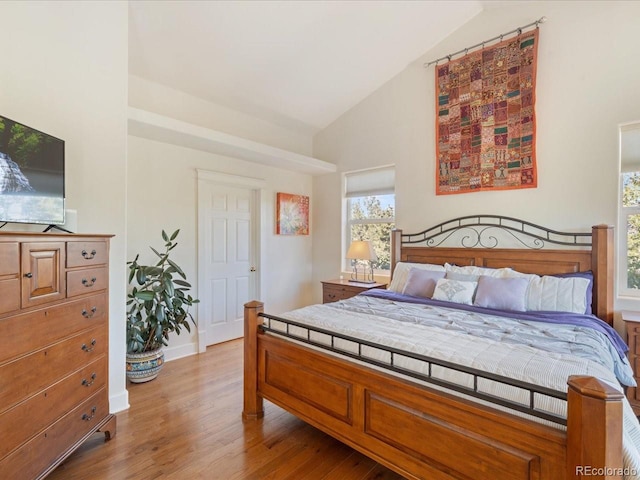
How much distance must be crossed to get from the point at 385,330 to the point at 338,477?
848 mm

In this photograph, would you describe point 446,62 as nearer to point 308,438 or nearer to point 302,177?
point 302,177

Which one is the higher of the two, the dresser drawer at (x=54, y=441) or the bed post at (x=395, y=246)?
the bed post at (x=395, y=246)

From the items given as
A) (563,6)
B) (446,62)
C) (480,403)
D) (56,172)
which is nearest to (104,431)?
(56,172)

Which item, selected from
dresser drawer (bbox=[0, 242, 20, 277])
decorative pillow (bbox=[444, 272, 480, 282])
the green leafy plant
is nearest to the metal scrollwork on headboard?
decorative pillow (bbox=[444, 272, 480, 282])

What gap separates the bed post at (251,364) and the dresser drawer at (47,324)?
0.93m

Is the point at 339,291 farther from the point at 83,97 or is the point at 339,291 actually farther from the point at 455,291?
the point at 83,97

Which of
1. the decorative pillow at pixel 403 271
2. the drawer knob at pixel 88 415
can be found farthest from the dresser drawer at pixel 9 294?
the decorative pillow at pixel 403 271

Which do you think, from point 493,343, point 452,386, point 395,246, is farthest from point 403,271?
point 452,386

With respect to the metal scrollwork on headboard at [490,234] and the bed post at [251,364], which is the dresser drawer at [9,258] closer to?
the bed post at [251,364]

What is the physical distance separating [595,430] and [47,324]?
2.32 meters

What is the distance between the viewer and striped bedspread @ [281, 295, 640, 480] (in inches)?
53.8

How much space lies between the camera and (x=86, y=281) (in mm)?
1904

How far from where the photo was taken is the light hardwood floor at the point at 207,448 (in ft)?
6.03

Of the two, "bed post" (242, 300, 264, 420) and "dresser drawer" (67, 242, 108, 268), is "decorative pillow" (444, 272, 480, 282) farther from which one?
"dresser drawer" (67, 242, 108, 268)
